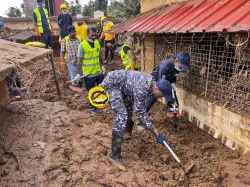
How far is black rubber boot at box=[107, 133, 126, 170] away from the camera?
10.7 feet

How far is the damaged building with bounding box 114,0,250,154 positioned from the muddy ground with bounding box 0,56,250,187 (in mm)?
318

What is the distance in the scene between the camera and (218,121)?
3953 millimetres

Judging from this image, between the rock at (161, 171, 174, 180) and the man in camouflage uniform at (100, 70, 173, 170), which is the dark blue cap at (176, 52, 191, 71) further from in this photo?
the rock at (161, 171, 174, 180)

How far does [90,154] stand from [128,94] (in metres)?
1.14

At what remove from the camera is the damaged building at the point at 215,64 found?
3.08 meters

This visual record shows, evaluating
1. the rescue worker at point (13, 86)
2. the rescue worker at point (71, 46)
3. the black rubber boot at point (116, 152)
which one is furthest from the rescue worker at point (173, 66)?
the rescue worker at point (71, 46)

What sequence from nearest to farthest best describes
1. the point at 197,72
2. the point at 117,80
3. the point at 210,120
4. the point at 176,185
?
the point at 176,185 → the point at 117,80 → the point at 210,120 → the point at 197,72

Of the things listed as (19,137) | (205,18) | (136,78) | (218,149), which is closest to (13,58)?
(19,137)

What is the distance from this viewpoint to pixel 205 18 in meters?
3.40

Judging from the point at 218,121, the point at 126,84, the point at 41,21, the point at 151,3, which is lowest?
the point at 218,121

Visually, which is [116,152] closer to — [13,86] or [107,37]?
[13,86]

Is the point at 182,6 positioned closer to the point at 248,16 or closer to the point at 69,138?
the point at 248,16

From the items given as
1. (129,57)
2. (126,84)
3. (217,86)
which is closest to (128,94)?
(126,84)

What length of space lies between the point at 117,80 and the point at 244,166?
7.55 ft
